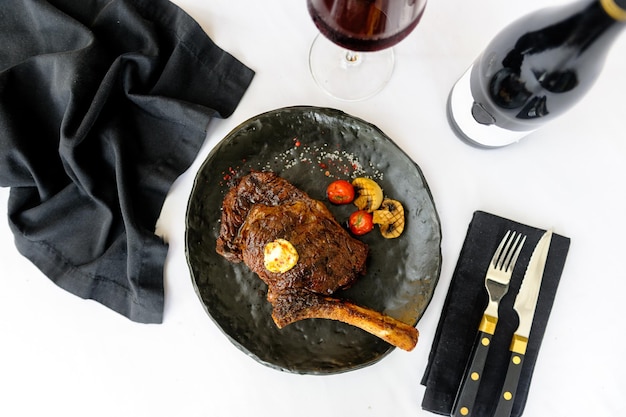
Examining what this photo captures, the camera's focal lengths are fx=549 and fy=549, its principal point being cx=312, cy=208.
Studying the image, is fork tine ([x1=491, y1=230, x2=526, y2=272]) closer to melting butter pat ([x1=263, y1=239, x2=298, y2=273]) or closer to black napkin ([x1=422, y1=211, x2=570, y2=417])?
black napkin ([x1=422, y1=211, x2=570, y2=417])

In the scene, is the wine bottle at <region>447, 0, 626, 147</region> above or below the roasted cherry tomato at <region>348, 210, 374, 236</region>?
above

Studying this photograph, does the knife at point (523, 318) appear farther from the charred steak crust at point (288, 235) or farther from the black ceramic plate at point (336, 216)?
the charred steak crust at point (288, 235)

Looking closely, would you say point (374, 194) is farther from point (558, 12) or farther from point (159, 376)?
point (159, 376)

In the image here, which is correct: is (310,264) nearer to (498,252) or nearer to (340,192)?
(340,192)

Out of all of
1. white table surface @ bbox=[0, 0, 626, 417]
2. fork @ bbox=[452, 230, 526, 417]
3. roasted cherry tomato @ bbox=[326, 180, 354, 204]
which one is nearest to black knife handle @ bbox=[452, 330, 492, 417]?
fork @ bbox=[452, 230, 526, 417]

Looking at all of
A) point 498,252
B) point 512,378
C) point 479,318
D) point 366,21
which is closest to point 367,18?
point 366,21

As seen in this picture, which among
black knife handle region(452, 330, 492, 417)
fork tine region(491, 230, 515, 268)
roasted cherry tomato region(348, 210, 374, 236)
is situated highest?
fork tine region(491, 230, 515, 268)

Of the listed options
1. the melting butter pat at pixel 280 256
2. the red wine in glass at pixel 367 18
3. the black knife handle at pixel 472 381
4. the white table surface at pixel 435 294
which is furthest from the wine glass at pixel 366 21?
the black knife handle at pixel 472 381
